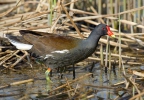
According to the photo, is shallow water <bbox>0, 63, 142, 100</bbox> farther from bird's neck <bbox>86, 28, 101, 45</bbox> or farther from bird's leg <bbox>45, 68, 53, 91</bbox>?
bird's neck <bbox>86, 28, 101, 45</bbox>

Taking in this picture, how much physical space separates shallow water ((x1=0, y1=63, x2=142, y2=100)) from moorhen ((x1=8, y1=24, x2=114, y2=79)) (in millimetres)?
309

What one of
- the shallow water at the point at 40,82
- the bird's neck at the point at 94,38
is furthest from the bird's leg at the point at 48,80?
the bird's neck at the point at 94,38

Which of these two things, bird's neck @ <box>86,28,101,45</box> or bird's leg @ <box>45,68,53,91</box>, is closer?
bird's leg @ <box>45,68,53,91</box>

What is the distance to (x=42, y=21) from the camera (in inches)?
316

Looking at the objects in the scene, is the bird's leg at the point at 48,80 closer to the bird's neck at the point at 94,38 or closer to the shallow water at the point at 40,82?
the shallow water at the point at 40,82

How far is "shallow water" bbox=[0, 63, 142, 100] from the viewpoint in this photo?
5523 mm

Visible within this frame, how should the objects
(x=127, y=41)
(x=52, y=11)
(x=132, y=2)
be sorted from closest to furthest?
(x=52, y=11) → (x=127, y=41) → (x=132, y=2)

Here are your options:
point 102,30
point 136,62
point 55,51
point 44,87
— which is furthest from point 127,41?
point 44,87

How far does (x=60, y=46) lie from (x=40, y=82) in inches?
23.9

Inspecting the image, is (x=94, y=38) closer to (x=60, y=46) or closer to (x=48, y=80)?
(x=60, y=46)

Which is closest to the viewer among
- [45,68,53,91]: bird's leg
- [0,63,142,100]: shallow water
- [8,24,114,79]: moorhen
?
[0,63,142,100]: shallow water

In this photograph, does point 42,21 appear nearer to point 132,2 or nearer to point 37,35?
point 37,35

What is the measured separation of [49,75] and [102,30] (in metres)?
1.08

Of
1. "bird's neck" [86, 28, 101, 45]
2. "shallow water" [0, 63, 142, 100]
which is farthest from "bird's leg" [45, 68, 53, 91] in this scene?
"bird's neck" [86, 28, 101, 45]
